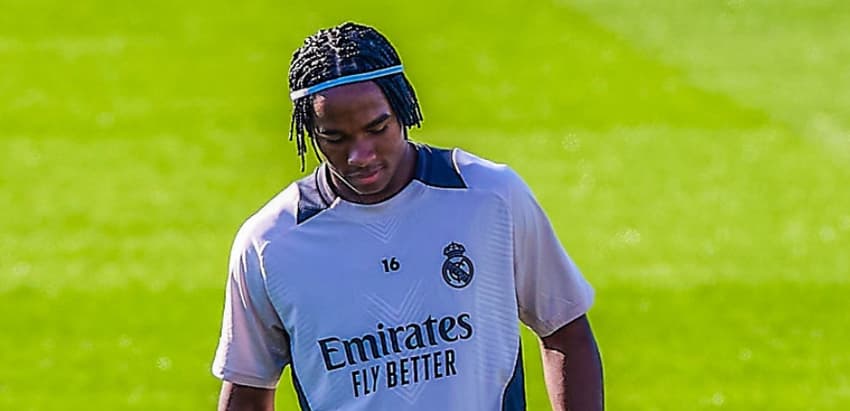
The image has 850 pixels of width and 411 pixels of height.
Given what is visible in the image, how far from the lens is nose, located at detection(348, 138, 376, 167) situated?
13.3 feet

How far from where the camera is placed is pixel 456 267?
4.22 meters

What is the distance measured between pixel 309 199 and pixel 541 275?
1.87ft

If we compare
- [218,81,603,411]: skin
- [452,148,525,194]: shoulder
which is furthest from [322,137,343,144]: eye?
[452,148,525,194]: shoulder

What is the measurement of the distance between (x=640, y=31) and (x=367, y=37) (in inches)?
549

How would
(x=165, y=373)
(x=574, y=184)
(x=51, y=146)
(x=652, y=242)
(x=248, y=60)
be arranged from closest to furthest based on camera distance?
1. (x=165, y=373)
2. (x=652, y=242)
3. (x=574, y=184)
4. (x=51, y=146)
5. (x=248, y=60)

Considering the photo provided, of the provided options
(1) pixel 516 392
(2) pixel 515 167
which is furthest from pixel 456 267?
(2) pixel 515 167

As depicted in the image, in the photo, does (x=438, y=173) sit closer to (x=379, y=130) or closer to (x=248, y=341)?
(x=379, y=130)

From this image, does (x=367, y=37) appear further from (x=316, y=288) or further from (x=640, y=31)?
(x=640, y=31)

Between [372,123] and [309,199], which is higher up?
[372,123]

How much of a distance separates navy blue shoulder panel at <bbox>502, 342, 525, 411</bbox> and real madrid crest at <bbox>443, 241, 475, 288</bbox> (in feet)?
0.68

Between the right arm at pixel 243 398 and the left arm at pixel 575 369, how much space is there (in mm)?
680

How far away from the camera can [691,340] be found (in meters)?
10.1

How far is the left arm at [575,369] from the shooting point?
4.41m

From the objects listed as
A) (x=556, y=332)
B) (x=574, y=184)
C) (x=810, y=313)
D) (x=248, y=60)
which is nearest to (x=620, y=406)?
(x=810, y=313)
